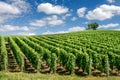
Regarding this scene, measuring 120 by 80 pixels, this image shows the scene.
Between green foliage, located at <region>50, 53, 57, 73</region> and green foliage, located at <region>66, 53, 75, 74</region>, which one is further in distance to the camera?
green foliage, located at <region>50, 53, 57, 73</region>

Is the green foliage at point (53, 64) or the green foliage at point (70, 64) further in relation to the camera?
the green foliage at point (53, 64)

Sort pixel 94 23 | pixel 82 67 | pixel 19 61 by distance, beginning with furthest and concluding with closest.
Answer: pixel 94 23, pixel 19 61, pixel 82 67

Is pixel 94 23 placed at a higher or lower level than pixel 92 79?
higher

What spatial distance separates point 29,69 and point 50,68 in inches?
132

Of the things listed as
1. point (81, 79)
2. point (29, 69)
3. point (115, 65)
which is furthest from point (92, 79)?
point (29, 69)

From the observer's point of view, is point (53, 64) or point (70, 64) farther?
point (53, 64)

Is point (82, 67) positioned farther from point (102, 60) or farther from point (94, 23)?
point (94, 23)

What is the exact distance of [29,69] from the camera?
33375 millimetres

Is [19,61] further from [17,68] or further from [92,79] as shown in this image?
[92,79]

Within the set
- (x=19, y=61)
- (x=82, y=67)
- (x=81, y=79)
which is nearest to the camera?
(x=81, y=79)

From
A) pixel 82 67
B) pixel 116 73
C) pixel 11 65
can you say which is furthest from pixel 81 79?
pixel 11 65

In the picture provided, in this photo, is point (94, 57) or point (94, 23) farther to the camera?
point (94, 23)

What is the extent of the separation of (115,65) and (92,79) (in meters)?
6.75

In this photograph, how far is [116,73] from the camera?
31.3 metres
